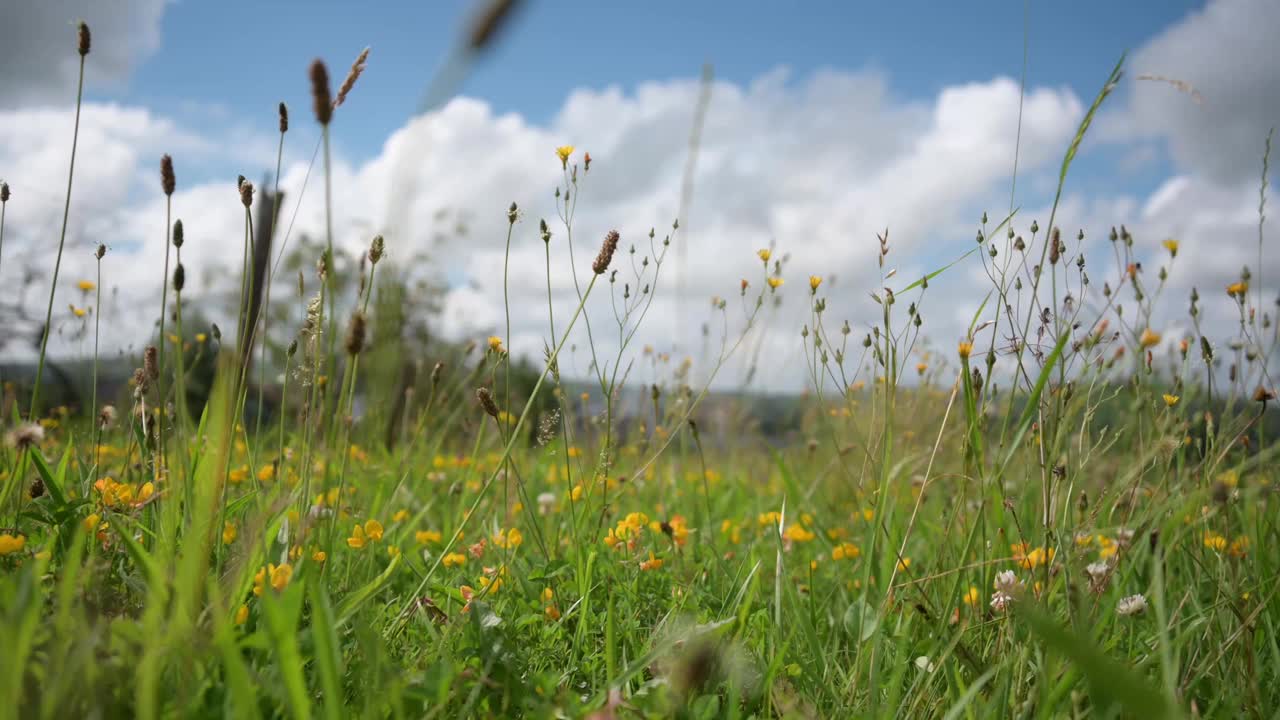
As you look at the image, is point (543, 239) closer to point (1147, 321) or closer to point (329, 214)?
point (329, 214)

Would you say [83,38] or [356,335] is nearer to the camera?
[356,335]

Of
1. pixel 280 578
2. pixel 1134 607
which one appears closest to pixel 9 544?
pixel 280 578

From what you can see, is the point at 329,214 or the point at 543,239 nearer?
the point at 329,214

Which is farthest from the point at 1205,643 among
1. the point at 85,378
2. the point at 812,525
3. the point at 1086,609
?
the point at 85,378

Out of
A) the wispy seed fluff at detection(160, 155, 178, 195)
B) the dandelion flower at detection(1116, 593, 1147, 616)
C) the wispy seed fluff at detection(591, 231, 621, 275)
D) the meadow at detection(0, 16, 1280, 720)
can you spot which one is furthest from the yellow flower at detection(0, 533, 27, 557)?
the dandelion flower at detection(1116, 593, 1147, 616)

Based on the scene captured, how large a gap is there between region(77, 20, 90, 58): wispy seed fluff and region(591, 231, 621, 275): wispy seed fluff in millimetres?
1096

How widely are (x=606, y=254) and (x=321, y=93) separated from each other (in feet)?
2.19

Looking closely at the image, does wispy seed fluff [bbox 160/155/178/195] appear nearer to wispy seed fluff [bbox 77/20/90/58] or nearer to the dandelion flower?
wispy seed fluff [bbox 77/20/90/58]

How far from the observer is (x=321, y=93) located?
916mm

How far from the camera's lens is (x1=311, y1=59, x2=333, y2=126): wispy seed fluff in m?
0.90

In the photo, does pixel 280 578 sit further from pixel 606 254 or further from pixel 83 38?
pixel 83 38

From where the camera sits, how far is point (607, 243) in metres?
1.52

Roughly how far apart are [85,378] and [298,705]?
2.85m

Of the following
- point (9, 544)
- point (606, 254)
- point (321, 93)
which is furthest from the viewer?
point (606, 254)
